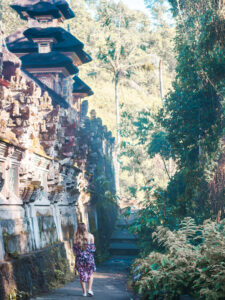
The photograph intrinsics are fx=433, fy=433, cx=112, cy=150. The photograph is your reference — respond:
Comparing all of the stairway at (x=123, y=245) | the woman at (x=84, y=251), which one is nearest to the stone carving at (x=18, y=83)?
the woman at (x=84, y=251)

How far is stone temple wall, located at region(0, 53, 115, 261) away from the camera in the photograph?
8.88 meters

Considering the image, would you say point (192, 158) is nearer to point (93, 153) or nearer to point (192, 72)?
point (192, 72)

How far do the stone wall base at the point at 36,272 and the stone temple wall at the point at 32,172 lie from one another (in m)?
0.23

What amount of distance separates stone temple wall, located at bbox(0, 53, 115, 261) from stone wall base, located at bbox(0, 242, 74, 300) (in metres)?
0.23

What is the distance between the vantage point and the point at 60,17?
86.6ft

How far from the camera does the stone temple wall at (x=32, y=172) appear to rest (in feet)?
29.1

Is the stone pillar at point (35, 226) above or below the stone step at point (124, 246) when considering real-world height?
above

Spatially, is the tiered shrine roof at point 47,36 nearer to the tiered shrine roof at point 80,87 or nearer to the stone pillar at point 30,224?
the tiered shrine roof at point 80,87

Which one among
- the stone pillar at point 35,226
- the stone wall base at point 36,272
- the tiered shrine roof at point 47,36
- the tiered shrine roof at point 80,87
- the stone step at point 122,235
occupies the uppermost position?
the tiered shrine roof at point 47,36

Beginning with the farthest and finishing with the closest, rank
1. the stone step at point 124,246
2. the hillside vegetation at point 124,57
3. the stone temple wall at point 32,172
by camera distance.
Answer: the hillside vegetation at point 124,57 → the stone step at point 124,246 → the stone temple wall at point 32,172

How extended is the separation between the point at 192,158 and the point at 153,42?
4603 centimetres

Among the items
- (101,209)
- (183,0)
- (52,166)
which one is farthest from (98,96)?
(52,166)

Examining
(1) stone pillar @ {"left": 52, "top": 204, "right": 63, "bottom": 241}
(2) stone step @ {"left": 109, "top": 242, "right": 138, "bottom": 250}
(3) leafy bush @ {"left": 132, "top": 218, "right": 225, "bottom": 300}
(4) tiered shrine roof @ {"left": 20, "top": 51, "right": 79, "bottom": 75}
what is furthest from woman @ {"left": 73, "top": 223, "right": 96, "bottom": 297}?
(4) tiered shrine roof @ {"left": 20, "top": 51, "right": 79, "bottom": 75}

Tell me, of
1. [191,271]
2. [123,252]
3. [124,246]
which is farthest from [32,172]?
[124,246]
